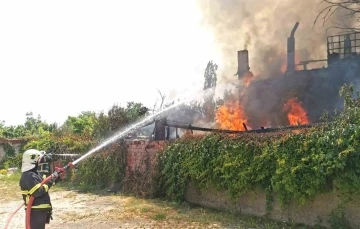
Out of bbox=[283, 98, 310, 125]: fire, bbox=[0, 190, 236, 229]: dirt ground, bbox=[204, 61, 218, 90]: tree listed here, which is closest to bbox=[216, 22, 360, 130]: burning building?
bbox=[283, 98, 310, 125]: fire

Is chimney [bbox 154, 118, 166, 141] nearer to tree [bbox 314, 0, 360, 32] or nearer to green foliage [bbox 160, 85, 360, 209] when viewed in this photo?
green foliage [bbox 160, 85, 360, 209]

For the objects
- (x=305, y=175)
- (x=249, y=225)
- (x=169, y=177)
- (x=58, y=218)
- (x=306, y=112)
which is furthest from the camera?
(x=306, y=112)

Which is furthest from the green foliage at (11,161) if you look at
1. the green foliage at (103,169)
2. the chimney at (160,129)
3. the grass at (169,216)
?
the chimney at (160,129)

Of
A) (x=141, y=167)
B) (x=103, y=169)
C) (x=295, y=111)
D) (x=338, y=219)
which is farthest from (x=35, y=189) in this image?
(x=295, y=111)

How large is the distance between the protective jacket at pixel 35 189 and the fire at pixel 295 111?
42.6ft

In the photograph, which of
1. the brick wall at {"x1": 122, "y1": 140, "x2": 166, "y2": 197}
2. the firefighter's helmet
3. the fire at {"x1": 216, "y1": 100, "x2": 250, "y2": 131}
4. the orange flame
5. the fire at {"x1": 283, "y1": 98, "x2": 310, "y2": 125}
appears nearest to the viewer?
the firefighter's helmet

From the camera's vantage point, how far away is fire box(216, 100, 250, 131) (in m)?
17.6

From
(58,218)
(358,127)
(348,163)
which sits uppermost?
(358,127)

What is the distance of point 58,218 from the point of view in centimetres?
923

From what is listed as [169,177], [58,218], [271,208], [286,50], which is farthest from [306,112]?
[58,218]

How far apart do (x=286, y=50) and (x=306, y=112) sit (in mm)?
3807

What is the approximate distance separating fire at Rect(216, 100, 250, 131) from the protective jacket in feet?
41.7

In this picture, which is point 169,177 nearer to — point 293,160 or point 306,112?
point 293,160

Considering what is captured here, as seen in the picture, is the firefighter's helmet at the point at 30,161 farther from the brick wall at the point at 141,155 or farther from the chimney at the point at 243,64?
the chimney at the point at 243,64
